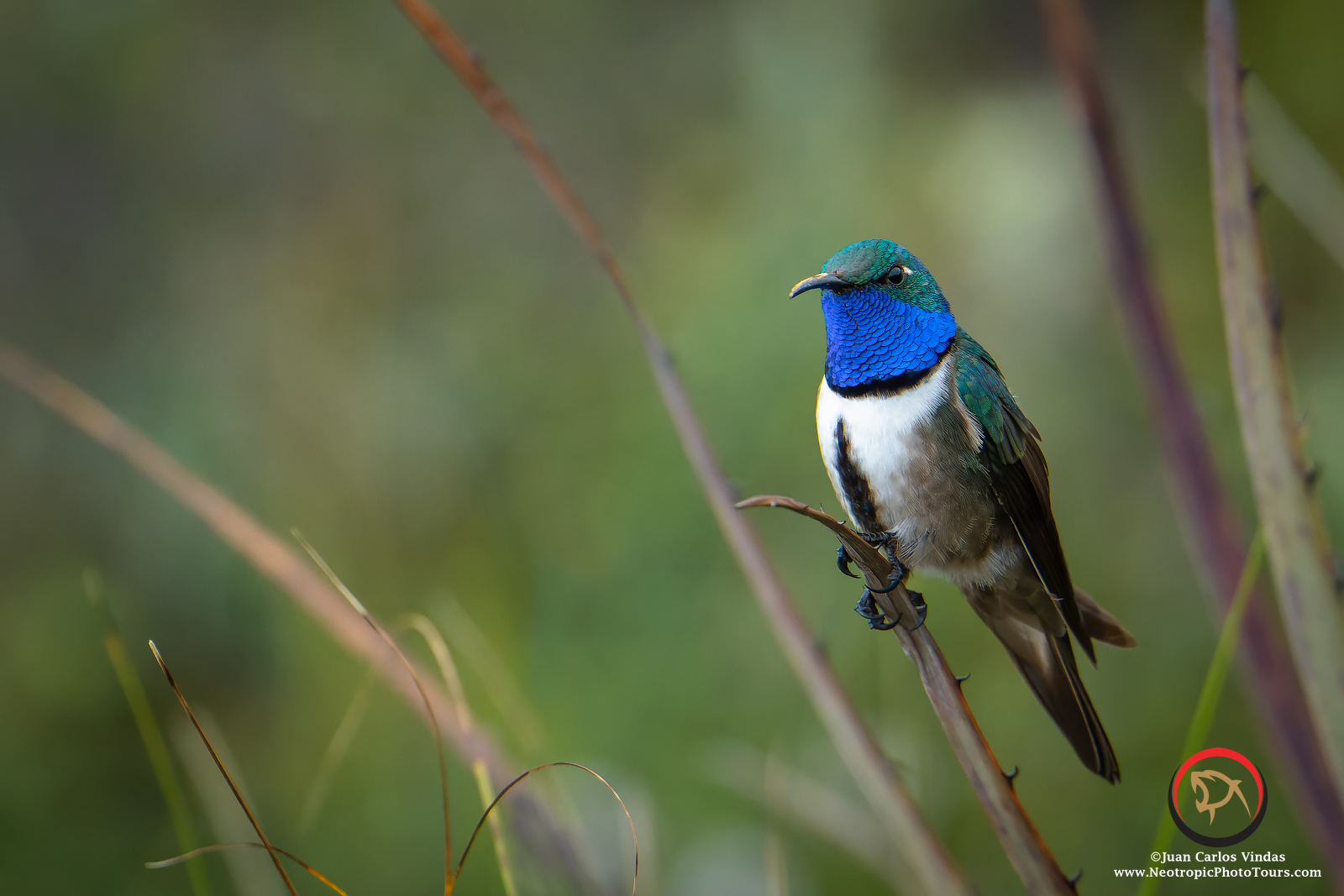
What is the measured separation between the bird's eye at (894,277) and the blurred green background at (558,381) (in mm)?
1197

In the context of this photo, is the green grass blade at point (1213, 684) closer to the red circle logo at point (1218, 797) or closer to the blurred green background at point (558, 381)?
the red circle logo at point (1218, 797)

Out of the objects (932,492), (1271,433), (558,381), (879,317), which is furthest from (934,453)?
(558,381)

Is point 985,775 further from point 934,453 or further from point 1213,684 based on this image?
point 934,453

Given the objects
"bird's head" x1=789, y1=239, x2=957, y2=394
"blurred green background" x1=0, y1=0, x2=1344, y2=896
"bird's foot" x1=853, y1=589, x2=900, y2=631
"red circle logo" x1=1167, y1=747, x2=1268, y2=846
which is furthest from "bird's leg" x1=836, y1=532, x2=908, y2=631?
"blurred green background" x1=0, y1=0, x2=1344, y2=896

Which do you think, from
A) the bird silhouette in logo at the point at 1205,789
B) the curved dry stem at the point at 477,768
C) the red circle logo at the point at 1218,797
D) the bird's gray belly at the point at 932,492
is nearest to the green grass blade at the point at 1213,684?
the red circle logo at the point at 1218,797

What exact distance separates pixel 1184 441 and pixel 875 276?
0.27 m

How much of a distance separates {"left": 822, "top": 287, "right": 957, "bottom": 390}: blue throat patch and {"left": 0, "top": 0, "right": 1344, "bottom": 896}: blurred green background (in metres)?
1.13

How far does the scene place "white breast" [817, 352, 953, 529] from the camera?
2.67 ft

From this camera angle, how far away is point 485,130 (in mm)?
2920

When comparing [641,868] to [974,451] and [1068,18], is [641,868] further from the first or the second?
[1068,18]

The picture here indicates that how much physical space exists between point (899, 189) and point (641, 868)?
194cm

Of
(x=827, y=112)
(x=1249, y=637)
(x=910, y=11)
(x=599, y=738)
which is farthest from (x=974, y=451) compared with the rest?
(x=910, y=11)

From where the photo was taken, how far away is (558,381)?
2.60m

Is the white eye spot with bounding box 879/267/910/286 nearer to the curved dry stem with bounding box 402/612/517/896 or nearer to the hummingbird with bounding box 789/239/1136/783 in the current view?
the hummingbird with bounding box 789/239/1136/783
